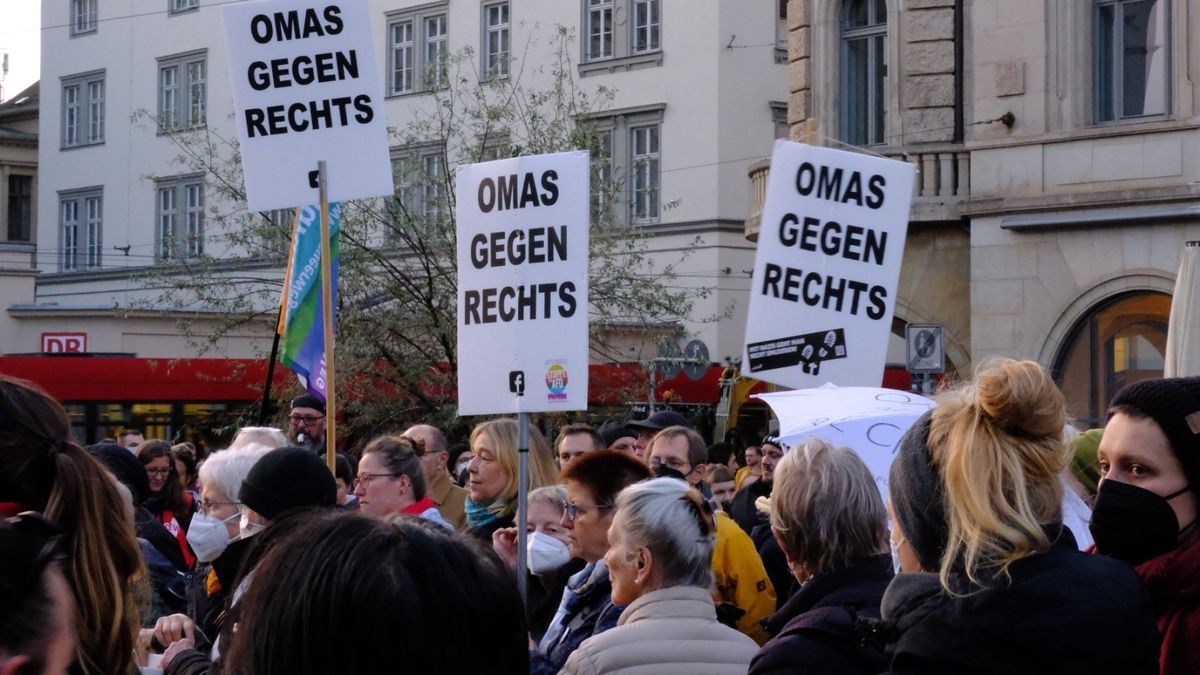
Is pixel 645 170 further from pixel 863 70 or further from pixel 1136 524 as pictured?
pixel 1136 524

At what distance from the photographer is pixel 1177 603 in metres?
3.66

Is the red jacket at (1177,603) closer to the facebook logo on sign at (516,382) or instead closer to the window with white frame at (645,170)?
the facebook logo on sign at (516,382)

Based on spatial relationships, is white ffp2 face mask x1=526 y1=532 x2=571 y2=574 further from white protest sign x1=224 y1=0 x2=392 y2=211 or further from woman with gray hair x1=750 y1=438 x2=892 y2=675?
white protest sign x1=224 y1=0 x2=392 y2=211

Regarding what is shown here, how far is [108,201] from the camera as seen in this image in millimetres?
48406

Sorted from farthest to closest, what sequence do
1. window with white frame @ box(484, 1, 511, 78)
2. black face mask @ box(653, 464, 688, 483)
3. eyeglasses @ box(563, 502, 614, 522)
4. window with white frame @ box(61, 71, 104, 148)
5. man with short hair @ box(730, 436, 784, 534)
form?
1. window with white frame @ box(61, 71, 104, 148)
2. window with white frame @ box(484, 1, 511, 78)
3. man with short hair @ box(730, 436, 784, 534)
4. black face mask @ box(653, 464, 688, 483)
5. eyeglasses @ box(563, 502, 614, 522)

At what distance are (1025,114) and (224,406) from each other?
1432 cm

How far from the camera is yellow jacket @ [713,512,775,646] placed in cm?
671

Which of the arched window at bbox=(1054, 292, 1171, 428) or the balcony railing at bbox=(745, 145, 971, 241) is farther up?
the balcony railing at bbox=(745, 145, 971, 241)

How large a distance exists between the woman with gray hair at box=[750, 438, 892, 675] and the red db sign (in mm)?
31379

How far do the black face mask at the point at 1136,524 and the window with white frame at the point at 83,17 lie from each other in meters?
49.8

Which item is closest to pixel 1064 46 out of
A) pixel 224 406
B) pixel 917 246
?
pixel 917 246

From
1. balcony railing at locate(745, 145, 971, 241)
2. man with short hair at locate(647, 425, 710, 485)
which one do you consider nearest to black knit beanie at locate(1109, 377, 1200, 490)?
man with short hair at locate(647, 425, 710, 485)

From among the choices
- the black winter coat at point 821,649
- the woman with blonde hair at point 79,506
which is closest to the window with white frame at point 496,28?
the black winter coat at point 821,649

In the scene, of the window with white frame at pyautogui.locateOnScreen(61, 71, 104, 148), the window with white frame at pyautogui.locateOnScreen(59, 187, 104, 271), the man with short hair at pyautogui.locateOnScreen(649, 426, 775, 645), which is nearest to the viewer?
the man with short hair at pyautogui.locateOnScreen(649, 426, 775, 645)
